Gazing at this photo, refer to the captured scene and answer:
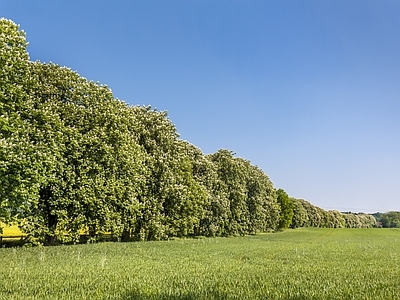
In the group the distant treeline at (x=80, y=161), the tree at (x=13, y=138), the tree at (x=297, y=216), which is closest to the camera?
the tree at (x=13, y=138)

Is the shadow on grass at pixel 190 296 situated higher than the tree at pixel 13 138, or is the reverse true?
the tree at pixel 13 138

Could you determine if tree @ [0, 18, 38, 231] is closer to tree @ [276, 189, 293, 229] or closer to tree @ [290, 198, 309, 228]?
tree @ [276, 189, 293, 229]

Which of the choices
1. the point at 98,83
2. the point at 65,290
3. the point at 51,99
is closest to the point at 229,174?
the point at 98,83

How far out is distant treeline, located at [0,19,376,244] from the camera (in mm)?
25859

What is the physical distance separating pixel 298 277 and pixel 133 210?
90.0 feet

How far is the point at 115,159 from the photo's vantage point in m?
37.0

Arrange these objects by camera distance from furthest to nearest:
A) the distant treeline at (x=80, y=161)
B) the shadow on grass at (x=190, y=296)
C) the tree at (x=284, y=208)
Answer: the tree at (x=284, y=208), the distant treeline at (x=80, y=161), the shadow on grass at (x=190, y=296)

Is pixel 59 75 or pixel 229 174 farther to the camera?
pixel 229 174

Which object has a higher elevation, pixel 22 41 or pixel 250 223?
pixel 22 41

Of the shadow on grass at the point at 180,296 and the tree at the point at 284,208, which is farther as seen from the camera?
the tree at the point at 284,208

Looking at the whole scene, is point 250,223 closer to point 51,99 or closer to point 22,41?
point 51,99

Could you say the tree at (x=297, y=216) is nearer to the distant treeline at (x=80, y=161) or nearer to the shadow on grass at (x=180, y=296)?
the distant treeline at (x=80, y=161)

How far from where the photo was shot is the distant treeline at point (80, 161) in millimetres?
25859

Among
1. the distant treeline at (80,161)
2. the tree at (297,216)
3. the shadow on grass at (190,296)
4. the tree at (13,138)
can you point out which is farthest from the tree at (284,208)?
the shadow on grass at (190,296)
